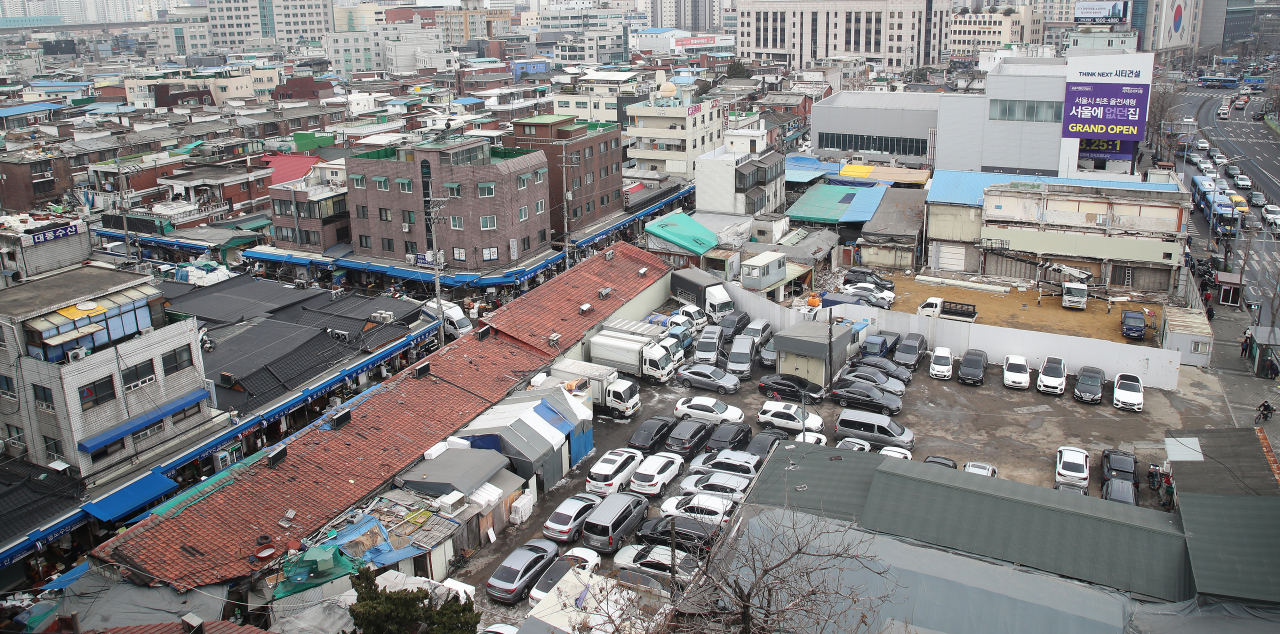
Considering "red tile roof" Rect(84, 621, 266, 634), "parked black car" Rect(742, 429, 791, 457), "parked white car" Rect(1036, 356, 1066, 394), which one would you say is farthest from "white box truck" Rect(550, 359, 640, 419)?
"red tile roof" Rect(84, 621, 266, 634)

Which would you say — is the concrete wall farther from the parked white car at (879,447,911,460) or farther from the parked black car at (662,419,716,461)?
the parked black car at (662,419,716,461)

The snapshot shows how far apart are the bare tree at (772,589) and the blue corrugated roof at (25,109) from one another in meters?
75.9

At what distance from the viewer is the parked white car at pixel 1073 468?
67.0 feet

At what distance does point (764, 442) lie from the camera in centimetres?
2258

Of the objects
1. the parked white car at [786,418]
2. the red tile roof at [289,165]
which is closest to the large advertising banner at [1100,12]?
the red tile roof at [289,165]

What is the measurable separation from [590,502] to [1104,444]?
544 inches

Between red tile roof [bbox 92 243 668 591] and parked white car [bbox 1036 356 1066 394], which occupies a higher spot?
red tile roof [bbox 92 243 668 591]

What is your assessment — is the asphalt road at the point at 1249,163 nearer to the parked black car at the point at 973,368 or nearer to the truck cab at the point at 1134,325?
the truck cab at the point at 1134,325

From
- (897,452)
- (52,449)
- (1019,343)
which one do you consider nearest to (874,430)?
(897,452)

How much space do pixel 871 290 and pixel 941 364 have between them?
6.76 m

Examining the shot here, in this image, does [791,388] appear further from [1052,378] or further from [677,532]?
[677,532]

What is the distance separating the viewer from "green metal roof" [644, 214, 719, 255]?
117ft

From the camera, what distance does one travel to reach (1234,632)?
45.3 ft

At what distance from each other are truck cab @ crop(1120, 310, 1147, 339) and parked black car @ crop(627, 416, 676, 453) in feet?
54.6
